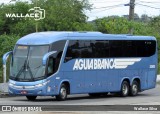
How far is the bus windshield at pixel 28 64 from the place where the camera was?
25188 millimetres

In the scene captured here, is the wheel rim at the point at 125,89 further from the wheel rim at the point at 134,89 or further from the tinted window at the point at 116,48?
the tinted window at the point at 116,48

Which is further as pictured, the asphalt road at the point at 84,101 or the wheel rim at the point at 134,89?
the wheel rim at the point at 134,89

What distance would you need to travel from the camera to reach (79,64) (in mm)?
26875

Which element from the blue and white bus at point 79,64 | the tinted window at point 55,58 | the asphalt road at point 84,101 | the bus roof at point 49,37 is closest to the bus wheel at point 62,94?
the blue and white bus at point 79,64

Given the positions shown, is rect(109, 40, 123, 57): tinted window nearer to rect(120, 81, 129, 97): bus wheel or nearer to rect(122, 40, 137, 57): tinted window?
rect(122, 40, 137, 57): tinted window

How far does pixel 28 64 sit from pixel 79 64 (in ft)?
9.28

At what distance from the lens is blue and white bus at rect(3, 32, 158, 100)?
25281 mm

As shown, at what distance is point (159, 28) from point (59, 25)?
23.6 m

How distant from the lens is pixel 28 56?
1001 inches

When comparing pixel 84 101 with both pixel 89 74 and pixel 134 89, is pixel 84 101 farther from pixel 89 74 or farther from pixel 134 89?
pixel 134 89

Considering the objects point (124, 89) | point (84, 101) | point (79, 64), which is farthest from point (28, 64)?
point (124, 89)

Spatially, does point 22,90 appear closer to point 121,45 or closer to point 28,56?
point 28,56

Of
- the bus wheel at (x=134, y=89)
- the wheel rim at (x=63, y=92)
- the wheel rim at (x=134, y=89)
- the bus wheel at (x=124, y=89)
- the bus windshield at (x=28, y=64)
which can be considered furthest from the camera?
the wheel rim at (x=134, y=89)

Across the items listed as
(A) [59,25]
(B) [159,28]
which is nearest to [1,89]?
(A) [59,25]
